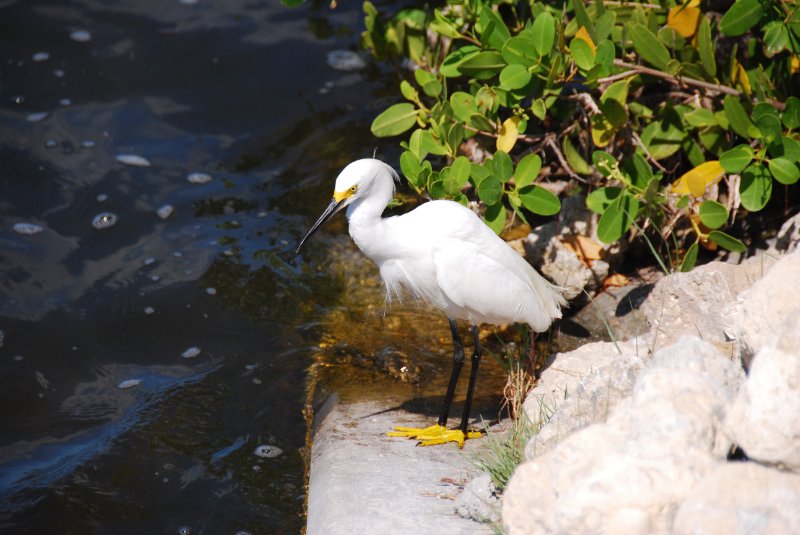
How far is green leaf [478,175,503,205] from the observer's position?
4.11 metres

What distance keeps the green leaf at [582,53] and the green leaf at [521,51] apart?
0.63 feet

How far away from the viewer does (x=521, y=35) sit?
4105mm

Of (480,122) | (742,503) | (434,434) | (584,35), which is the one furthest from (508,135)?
(742,503)

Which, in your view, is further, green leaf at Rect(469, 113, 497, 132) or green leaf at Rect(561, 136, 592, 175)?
green leaf at Rect(561, 136, 592, 175)

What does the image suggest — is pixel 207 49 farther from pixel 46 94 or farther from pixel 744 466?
pixel 744 466

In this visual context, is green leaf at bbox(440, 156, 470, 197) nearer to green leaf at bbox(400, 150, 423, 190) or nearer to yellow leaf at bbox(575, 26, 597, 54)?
green leaf at bbox(400, 150, 423, 190)

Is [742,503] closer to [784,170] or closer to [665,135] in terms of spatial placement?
[784,170]

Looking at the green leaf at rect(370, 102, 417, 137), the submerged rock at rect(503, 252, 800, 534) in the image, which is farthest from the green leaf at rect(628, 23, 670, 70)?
the submerged rock at rect(503, 252, 800, 534)

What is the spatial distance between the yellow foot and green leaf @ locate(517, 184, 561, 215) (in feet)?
3.94

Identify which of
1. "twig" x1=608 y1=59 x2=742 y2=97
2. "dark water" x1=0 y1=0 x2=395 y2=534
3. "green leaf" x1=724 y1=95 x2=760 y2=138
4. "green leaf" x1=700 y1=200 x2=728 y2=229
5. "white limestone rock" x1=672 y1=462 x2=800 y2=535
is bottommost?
"dark water" x1=0 y1=0 x2=395 y2=534

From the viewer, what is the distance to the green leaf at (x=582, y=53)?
3982mm

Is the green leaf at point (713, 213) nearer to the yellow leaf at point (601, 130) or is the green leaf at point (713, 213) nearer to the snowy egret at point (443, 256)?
the yellow leaf at point (601, 130)

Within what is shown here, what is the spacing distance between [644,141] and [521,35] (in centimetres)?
98

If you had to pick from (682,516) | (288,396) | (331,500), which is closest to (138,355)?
(288,396)
